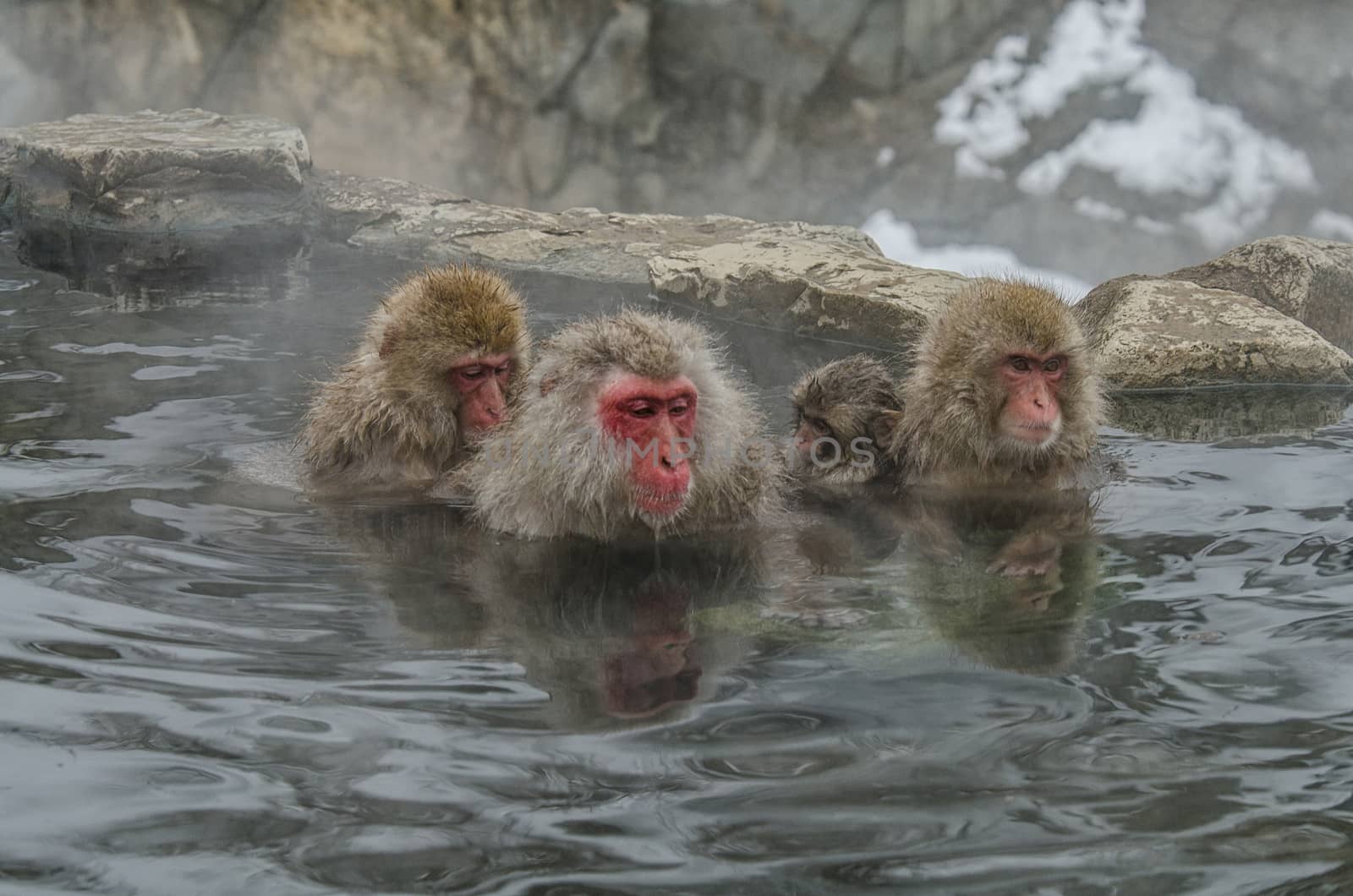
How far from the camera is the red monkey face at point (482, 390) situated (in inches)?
183

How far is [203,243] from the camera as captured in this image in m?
8.78

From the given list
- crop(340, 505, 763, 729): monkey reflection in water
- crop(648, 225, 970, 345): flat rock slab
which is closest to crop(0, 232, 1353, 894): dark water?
crop(340, 505, 763, 729): monkey reflection in water

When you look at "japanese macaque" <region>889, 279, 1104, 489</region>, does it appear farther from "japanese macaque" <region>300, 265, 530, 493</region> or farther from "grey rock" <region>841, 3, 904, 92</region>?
"grey rock" <region>841, 3, 904, 92</region>

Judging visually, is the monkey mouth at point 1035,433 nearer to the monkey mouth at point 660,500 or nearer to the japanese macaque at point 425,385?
the monkey mouth at point 660,500

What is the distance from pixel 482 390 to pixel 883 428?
1447 mm

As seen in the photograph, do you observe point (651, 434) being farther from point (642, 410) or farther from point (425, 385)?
point (425, 385)

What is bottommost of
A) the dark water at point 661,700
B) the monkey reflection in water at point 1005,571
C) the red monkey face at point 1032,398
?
the dark water at point 661,700

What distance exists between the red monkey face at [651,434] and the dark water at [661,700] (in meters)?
0.25

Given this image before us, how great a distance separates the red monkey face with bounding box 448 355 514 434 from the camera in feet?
15.2

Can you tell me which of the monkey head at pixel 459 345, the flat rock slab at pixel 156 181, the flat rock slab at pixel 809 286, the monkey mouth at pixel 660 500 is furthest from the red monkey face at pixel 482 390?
the flat rock slab at pixel 156 181

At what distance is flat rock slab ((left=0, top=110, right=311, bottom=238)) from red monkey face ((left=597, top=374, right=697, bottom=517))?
600 cm

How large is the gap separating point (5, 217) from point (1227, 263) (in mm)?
7364

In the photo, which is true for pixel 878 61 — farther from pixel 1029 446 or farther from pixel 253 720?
pixel 253 720

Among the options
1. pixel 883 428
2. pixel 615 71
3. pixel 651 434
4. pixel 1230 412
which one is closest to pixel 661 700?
pixel 651 434
